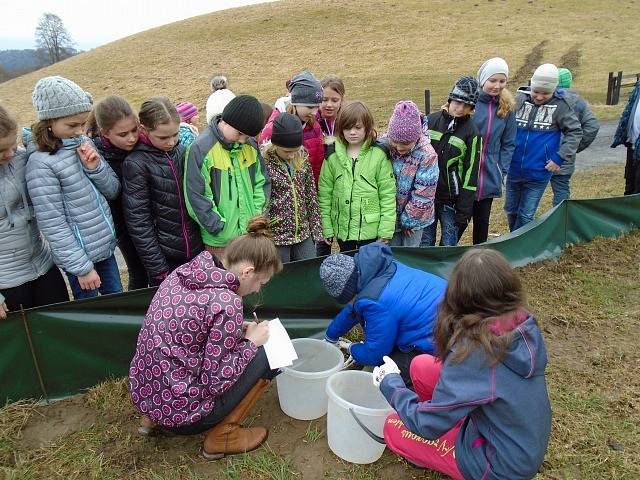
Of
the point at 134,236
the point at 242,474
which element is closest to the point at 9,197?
the point at 134,236

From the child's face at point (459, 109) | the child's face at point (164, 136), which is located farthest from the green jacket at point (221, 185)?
the child's face at point (459, 109)

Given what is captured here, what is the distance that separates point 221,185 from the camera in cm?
308

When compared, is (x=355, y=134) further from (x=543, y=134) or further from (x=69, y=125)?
(x=543, y=134)

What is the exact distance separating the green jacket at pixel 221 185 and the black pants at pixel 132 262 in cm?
49

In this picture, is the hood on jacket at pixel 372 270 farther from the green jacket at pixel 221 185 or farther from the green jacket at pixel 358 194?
the green jacket at pixel 358 194

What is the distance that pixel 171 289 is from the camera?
222cm

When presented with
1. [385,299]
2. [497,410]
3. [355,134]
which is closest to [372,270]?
[385,299]

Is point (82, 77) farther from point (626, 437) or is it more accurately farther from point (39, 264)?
point (626, 437)

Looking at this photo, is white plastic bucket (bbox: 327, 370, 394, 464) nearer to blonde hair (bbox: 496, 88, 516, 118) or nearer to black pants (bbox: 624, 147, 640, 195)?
blonde hair (bbox: 496, 88, 516, 118)

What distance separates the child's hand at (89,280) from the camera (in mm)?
2818

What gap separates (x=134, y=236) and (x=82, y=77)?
30493mm

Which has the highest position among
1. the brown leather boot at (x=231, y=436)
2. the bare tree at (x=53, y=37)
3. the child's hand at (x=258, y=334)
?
the bare tree at (x=53, y=37)

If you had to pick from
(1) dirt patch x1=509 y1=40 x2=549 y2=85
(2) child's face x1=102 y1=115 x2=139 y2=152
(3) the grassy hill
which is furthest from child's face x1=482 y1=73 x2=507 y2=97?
(1) dirt patch x1=509 y1=40 x2=549 y2=85

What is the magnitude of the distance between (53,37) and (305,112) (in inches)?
2315
